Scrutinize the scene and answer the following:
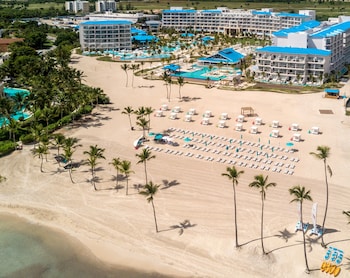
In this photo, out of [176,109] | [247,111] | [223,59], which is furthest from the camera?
[223,59]

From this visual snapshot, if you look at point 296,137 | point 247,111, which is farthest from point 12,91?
point 296,137

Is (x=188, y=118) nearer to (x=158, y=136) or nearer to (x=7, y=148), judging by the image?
(x=158, y=136)

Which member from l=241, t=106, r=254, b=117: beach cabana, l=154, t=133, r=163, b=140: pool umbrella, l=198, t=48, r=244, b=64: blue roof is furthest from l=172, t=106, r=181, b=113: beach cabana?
l=198, t=48, r=244, b=64: blue roof

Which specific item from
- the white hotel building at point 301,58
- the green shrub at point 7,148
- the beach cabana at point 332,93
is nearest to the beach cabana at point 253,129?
the beach cabana at point 332,93

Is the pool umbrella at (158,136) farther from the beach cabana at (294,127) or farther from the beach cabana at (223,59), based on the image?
the beach cabana at (223,59)

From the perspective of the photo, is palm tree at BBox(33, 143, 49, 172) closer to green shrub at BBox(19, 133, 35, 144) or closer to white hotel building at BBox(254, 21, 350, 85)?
green shrub at BBox(19, 133, 35, 144)

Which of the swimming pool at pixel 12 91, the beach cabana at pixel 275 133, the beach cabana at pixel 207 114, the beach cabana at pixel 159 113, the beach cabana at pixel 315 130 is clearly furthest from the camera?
the swimming pool at pixel 12 91
